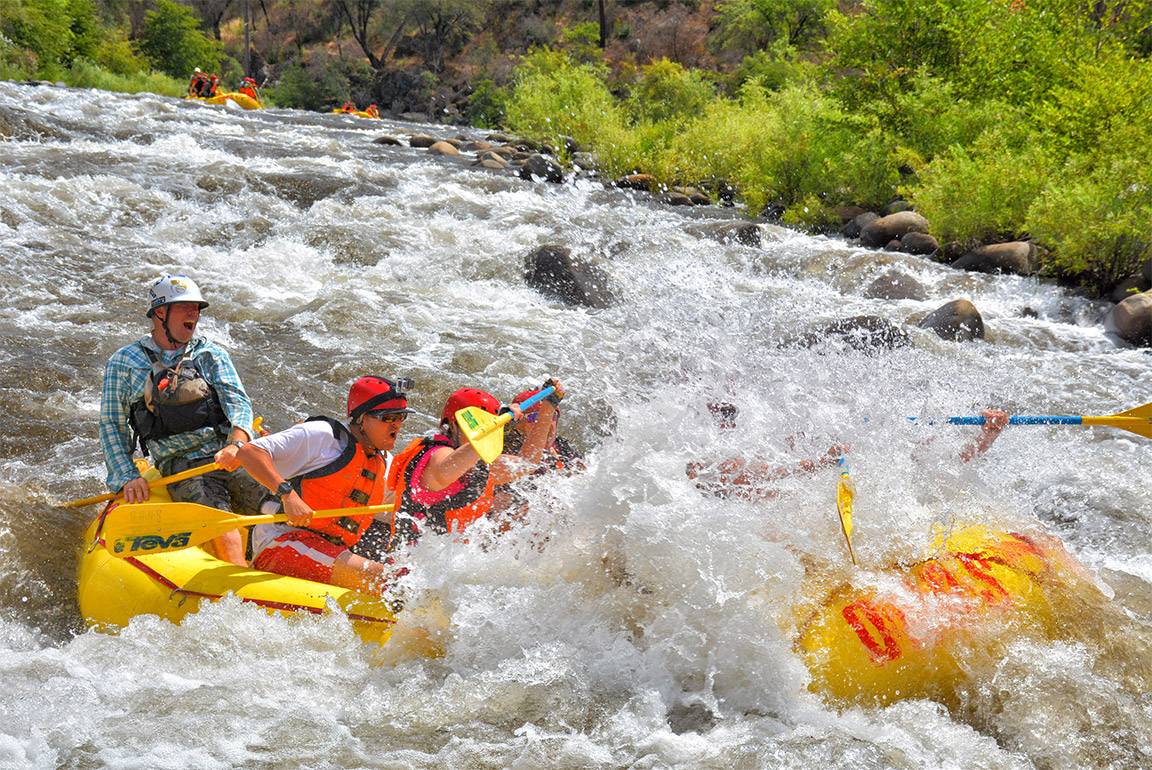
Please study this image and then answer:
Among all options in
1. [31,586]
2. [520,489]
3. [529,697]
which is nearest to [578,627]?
[529,697]

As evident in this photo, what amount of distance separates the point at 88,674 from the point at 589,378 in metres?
4.13

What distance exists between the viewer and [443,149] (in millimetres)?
15977

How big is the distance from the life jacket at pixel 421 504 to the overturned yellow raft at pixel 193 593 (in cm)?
38

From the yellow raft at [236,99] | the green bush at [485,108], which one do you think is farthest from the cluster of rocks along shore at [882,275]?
the green bush at [485,108]

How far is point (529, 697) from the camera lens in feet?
9.71

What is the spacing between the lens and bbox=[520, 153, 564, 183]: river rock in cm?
1305

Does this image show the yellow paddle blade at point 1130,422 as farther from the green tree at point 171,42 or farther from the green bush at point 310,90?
the green bush at point 310,90

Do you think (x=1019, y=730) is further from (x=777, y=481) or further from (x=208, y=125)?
(x=208, y=125)

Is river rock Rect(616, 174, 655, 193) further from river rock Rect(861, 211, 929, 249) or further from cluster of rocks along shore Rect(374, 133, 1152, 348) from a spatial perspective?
river rock Rect(861, 211, 929, 249)

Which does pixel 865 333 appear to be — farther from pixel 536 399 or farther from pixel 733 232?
pixel 536 399

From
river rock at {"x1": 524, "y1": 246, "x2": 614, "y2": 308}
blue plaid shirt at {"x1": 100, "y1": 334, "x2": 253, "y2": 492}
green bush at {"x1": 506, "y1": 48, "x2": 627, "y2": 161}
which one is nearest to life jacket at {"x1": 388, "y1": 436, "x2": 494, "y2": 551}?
blue plaid shirt at {"x1": 100, "y1": 334, "x2": 253, "y2": 492}

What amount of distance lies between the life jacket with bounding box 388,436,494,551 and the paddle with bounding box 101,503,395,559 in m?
0.12

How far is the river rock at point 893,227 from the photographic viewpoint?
35.0 ft

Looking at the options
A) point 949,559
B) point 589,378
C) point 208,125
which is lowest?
point 589,378
